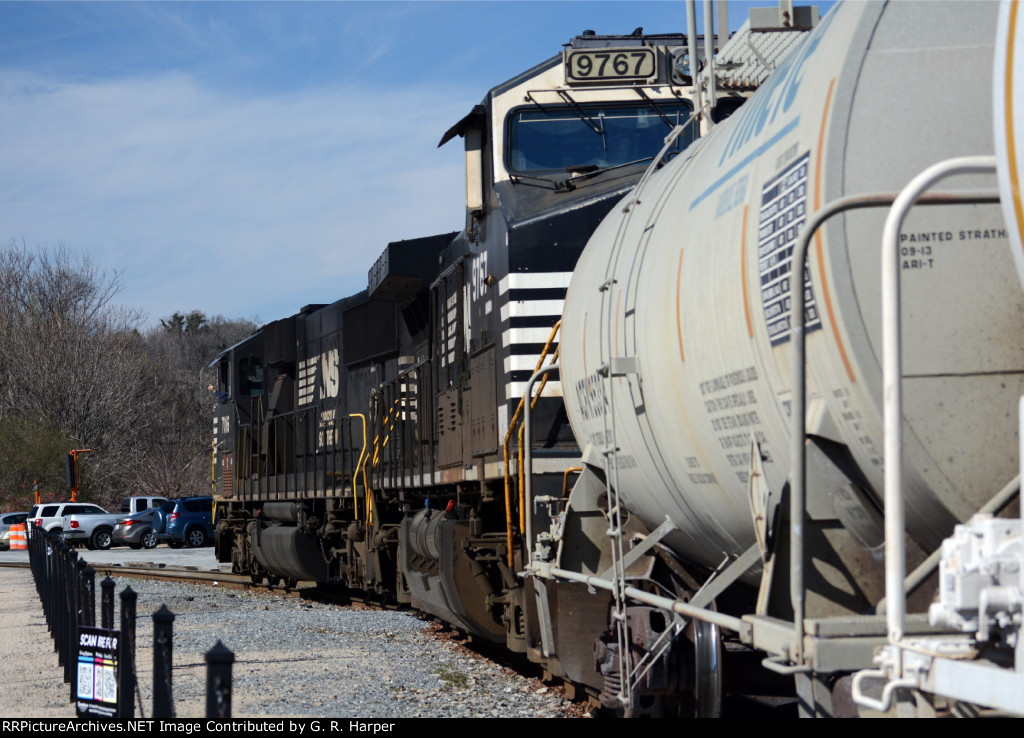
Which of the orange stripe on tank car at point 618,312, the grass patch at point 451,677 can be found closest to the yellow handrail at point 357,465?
the grass patch at point 451,677

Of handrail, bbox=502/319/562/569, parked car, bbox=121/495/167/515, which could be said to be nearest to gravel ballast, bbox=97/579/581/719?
handrail, bbox=502/319/562/569

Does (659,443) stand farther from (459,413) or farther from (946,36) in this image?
(459,413)

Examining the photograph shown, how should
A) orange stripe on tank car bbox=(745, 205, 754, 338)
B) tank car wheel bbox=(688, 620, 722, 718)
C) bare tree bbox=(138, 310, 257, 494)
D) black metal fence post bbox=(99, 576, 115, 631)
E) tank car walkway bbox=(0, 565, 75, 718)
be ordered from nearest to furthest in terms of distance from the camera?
orange stripe on tank car bbox=(745, 205, 754, 338)
tank car wheel bbox=(688, 620, 722, 718)
black metal fence post bbox=(99, 576, 115, 631)
tank car walkway bbox=(0, 565, 75, 718)
bare tree bbox=(138, 310, 257, 494)

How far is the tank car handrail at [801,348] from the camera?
10.2ft

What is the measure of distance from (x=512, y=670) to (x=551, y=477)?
256 cm

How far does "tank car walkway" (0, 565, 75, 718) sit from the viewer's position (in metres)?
8.59

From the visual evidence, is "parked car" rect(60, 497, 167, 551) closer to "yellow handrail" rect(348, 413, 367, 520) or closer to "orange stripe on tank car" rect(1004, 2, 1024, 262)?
"yellow handrail" rect(348, 413, 367, 520)

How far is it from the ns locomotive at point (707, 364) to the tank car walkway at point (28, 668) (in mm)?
3278

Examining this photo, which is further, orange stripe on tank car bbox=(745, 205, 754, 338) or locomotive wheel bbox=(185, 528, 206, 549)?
locomotive wheel bbox=(185, 528, 206, 549)

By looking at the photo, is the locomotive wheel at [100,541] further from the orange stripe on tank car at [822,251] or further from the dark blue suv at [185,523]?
the orange stripe on tank car at [822,251]

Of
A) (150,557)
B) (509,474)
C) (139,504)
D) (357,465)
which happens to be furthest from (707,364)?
(139,504)

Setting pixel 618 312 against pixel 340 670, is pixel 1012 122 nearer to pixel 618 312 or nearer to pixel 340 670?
pixel 618 312

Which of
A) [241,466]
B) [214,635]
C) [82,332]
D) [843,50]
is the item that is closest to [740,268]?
[843,50]

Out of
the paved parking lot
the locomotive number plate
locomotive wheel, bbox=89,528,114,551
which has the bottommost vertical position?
the paved parking lot
